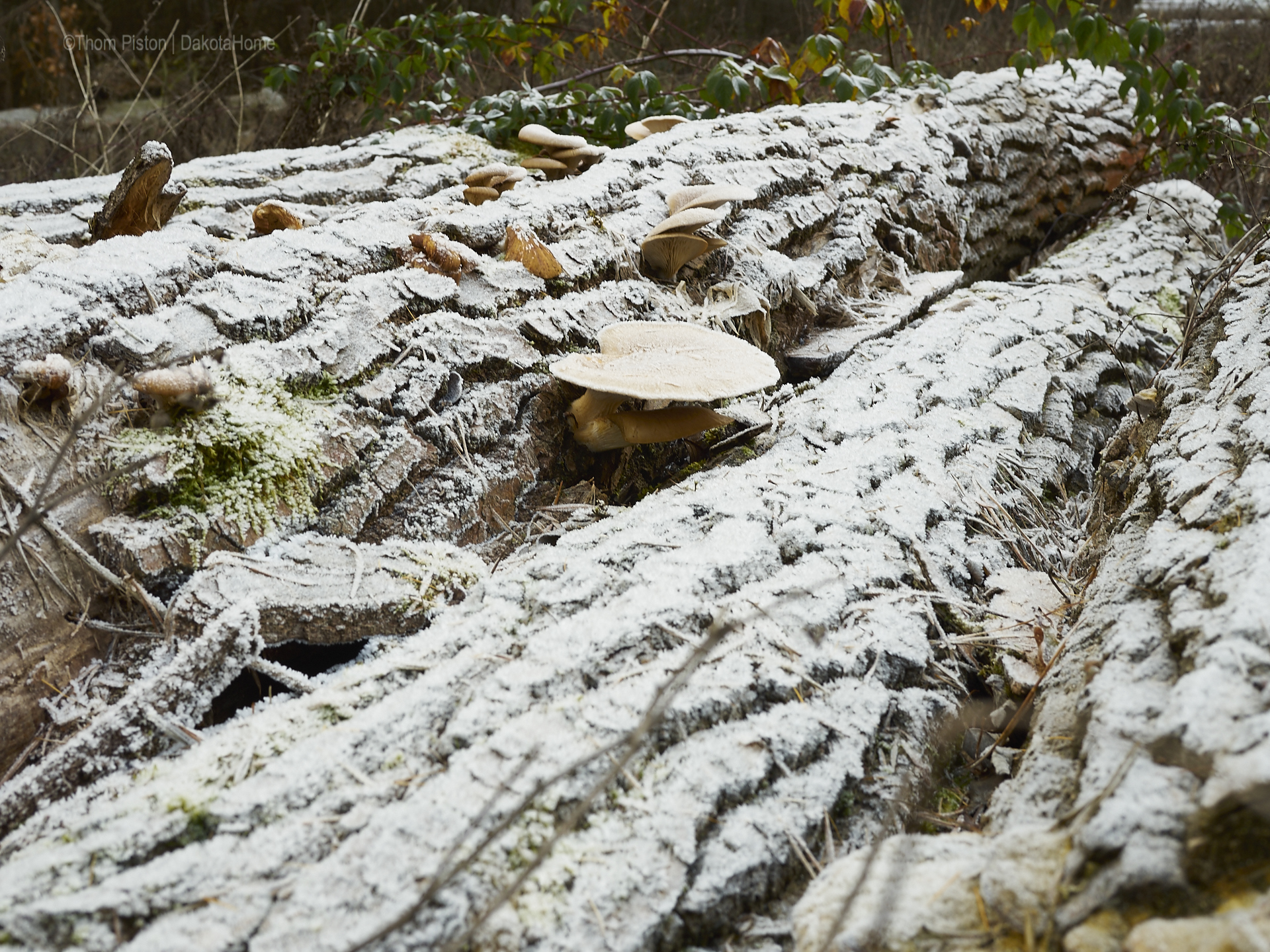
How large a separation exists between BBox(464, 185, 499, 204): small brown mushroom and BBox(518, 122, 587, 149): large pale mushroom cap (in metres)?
0.52

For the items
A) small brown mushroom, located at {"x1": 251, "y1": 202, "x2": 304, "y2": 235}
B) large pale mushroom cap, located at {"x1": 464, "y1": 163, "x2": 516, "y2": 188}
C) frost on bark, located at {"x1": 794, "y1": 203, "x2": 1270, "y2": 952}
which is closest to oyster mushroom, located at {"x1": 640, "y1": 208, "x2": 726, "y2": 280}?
large pale mushroom cap, located at {"x1": 464, "y1": 163, "x2": 516, "y2": 188}

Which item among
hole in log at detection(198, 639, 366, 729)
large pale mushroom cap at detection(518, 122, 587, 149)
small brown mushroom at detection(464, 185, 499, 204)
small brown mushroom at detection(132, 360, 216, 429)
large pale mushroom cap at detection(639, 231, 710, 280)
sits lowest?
hole in log at detection(198, 639, 366, 729)

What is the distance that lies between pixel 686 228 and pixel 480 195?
860 millimetres

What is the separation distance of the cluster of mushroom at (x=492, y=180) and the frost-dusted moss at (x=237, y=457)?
136 cm

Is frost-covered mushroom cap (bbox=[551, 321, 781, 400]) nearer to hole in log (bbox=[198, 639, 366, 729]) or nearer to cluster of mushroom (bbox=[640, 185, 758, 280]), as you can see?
cluster of mushroom (bbox=[640, 185, 758, 280])

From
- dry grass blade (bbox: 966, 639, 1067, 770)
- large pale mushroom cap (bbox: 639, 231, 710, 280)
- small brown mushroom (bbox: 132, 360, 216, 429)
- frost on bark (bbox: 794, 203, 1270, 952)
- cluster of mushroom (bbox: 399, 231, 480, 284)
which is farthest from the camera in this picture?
large pale mushroom cap (bbox: 639, 231, 710, 280)

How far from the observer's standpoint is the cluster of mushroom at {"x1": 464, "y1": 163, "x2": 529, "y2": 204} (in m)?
2.89

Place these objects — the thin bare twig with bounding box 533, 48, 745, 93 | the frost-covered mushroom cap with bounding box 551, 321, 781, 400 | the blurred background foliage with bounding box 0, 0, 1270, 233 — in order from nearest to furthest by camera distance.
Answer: the frost-covered mushroom cap with bounding box 551, 321, 781, 400, the blurred background foliage with bounding box 0, 0, 1270, 233, the thin bare twig with bounding box 533, 48, 745, 93

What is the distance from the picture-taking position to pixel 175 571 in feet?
5.14

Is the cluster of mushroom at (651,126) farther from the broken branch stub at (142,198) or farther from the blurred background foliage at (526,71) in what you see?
the broken branch stub at (142,198)

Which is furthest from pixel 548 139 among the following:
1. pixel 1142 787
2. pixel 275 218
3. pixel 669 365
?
pixel 1142 787

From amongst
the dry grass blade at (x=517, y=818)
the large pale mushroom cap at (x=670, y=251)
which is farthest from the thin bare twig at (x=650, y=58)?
the dry grass blade at (x=517, y=818)

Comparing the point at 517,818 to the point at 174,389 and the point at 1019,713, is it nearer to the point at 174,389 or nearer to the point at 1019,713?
the point at 1019,713

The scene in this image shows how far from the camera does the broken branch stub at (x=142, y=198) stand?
227 centimetres
